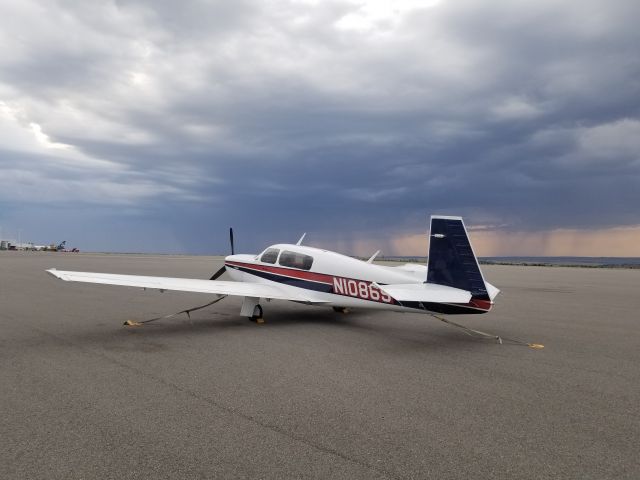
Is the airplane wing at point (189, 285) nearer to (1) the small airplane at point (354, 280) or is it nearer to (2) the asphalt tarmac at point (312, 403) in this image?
(1) the small airplane at point (354, 280)

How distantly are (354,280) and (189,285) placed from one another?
380 cm

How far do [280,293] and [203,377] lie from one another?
4.82 meters

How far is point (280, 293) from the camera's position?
1042 cm

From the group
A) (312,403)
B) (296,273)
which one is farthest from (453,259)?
(312,403)

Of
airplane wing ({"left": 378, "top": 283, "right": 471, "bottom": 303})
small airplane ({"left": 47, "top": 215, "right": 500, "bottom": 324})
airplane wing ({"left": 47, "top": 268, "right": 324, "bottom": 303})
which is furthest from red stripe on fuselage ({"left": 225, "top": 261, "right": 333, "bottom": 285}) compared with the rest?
airplane wing ({"left": 378, "top": 283, "right": 471, "bottom": 303})

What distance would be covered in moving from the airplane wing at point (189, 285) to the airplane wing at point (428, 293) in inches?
108

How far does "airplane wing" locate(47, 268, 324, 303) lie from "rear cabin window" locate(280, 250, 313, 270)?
60 cm

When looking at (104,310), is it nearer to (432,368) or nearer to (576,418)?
(432,368)

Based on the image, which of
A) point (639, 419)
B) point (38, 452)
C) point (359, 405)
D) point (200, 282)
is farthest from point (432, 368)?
point (200, 282)

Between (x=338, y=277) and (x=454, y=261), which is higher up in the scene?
(x=454, y=261)

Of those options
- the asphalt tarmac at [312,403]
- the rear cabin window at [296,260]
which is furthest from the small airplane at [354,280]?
the asphalt tarmac at [312,403]

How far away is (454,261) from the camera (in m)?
8.20

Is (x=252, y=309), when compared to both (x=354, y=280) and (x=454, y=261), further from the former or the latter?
(x=454, y=261)

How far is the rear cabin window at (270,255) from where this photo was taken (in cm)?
1134
